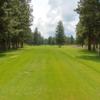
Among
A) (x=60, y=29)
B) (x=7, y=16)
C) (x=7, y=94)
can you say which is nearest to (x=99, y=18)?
(x=7, y=16)

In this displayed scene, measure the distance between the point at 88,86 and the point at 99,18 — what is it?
97.5 feet

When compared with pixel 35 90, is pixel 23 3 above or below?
above

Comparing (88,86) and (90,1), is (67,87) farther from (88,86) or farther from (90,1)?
(90,1)

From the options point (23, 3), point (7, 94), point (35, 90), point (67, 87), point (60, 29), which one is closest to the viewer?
point (7, 94)

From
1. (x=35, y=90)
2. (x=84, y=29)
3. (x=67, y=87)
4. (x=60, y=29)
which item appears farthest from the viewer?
(x=60, y=29)

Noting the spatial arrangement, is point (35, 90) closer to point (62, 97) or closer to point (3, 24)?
point (62, 97)

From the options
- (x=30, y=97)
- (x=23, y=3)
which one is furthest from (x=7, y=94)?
(x=23, y=3)

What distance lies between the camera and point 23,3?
3127 inches

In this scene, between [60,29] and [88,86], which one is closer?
[88,86]

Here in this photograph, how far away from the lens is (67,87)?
1429 cm

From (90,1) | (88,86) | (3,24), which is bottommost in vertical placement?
(88,86)

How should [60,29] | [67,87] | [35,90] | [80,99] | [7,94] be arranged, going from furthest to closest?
[60,29] → [67,87] → [35,90] → [7,94] → [80,99]

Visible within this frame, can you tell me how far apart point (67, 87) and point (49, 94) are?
1952 mm

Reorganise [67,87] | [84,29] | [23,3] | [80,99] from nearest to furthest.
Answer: [80,99], [67,87], [84,29], [23,3]
